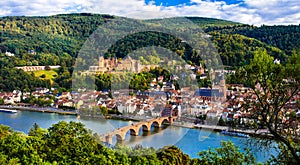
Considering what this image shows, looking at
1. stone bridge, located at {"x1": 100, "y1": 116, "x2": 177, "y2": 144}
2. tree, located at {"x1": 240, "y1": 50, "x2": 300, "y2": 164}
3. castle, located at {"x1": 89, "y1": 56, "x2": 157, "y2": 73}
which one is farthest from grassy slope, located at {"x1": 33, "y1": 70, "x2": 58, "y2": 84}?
tree, located at {"x1": 240, "y1": 50, "x2": 300, "y2": 164}

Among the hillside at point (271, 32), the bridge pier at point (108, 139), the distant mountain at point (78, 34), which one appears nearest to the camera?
the bridge pier at point (108, 139)

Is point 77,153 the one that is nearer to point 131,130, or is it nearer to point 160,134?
point 160,134

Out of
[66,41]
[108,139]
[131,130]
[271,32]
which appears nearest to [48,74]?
[66,41]

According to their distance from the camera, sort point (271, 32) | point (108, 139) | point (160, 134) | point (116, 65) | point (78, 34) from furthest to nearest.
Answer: point (78, 34), point (271, 32), point (108, 139), point (160, 134), point (116, 65)

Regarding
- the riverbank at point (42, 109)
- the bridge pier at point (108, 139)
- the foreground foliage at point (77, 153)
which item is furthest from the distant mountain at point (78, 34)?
the foreground foliage at point (77, 153)

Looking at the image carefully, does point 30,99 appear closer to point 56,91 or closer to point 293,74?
point 56,91

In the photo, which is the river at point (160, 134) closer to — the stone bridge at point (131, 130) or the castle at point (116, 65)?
the stone bridge at point (131, 130)
